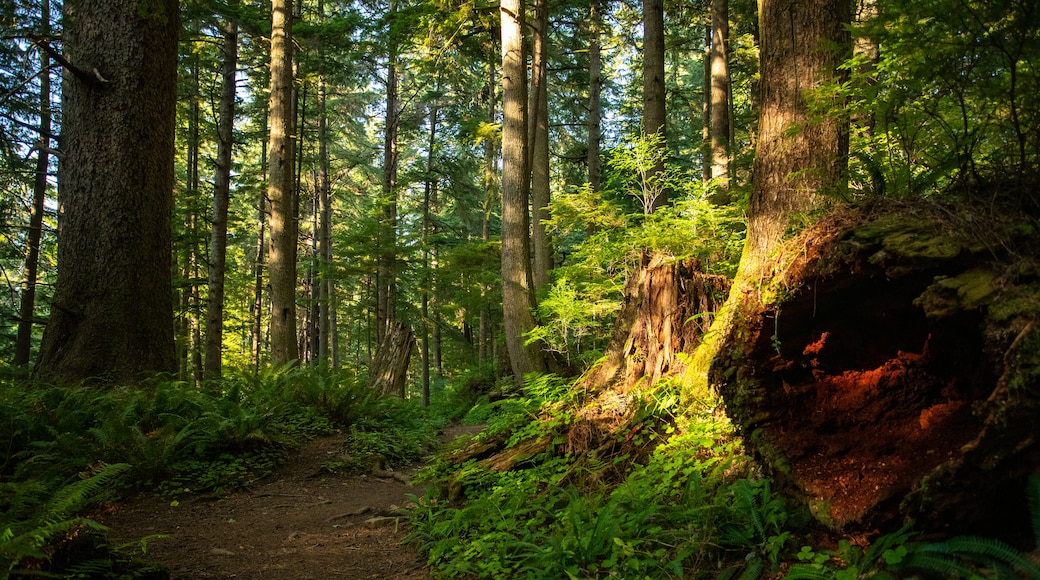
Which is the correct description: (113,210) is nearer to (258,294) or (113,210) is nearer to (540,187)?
(540,187)

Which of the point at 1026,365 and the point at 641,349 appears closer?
the point at 1026,365

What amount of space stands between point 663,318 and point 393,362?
28.9 ft

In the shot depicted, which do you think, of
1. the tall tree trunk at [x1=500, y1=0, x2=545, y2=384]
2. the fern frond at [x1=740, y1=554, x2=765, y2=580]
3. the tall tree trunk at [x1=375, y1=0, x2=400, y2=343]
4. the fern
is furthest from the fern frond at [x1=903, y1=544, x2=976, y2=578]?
the tall tree trunk at [x1=375, y1=0, x2=400, y2=343]

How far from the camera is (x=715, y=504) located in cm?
299

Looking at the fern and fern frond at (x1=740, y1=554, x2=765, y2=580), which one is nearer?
the fern

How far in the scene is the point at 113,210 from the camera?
22.5 feet

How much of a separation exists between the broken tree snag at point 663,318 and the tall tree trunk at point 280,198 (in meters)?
7.51

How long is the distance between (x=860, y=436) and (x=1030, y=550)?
34.3 inches

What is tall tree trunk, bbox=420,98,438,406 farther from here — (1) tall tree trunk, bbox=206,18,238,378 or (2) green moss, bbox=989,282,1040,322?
(2) green moss, bbox=989,282,1040,322

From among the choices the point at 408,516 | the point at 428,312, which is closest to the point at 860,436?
the point at 408,516

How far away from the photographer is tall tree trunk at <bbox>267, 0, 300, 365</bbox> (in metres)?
10.5

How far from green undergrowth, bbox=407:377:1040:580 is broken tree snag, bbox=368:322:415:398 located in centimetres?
723

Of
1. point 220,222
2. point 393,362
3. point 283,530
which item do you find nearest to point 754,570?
point 283,530

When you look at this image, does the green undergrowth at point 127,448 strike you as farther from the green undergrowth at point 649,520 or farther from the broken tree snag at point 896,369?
the broken tree snag at point 896,369
